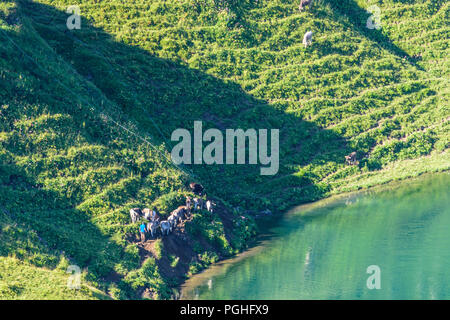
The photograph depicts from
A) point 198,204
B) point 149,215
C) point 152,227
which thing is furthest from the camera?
point 198,204

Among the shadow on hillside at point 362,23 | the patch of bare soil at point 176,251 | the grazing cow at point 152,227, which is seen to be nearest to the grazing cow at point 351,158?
the shadow on hillside at point 362,23

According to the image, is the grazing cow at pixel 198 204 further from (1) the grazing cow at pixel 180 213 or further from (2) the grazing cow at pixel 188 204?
(1) the grazing cow at pixel 180 213

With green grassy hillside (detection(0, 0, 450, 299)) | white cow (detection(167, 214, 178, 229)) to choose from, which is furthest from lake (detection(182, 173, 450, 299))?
white cow (detection(167, 214, 178, 229))

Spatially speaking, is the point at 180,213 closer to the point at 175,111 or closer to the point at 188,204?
the point at 188,204

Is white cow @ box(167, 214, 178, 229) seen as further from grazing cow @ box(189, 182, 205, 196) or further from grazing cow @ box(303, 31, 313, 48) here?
grazing cow @ box(303, 31, 313, 48)

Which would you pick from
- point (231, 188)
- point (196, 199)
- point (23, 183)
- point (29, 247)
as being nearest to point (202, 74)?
point (231, 188)

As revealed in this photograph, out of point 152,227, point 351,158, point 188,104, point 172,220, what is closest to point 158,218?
point 172,220
